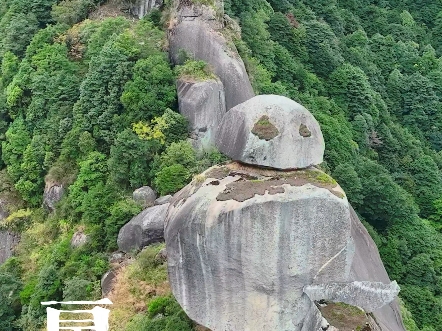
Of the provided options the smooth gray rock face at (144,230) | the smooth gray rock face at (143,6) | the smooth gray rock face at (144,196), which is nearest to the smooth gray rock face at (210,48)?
the smooth gray rock face at (143,6)

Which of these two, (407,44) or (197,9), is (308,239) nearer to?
(197,9)

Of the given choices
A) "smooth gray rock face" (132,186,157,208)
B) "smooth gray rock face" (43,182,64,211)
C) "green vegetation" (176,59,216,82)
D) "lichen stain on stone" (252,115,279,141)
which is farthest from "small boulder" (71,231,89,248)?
"lichen stain on stone" (252,115,279,141)

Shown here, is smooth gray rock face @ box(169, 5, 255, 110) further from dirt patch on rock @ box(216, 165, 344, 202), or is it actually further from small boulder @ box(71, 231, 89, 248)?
dirt patch on rock @ box(216, 165, 344, 202)

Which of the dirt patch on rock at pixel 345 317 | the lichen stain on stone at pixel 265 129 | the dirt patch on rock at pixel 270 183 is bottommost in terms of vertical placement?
the dirt patch on rock at pixel 345 317

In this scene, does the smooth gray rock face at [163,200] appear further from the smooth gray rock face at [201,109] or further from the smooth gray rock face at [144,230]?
the smooth gray rock face at [201,109]

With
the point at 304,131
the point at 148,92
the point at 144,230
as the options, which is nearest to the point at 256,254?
the point at 304,131

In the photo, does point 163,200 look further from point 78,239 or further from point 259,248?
point 259,248
